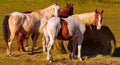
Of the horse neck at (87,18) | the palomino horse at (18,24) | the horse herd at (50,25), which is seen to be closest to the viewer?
the horse herd at (50,25)

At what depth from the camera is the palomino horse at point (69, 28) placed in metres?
11.7

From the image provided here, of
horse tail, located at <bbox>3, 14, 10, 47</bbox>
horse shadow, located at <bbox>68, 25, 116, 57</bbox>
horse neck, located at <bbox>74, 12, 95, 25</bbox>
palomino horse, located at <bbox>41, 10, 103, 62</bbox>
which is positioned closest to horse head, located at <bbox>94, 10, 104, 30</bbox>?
palomino horse, located at <bbox>41, 10, 103, 62</bbox>

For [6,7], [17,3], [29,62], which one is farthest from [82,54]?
[17,3]

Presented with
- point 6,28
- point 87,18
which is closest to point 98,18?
point 87,18

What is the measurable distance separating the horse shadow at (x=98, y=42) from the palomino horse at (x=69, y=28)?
701mm

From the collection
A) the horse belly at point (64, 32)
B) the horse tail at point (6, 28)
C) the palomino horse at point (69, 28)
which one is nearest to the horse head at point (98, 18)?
the palomino horse at point (69, 28)

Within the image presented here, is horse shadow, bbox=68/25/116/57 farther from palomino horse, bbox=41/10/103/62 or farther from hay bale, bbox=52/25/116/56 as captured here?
palomino horse, bbox=41/10/103/62

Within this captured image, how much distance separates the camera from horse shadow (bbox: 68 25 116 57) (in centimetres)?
1353

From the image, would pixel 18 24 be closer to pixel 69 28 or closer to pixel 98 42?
pixel 69 28

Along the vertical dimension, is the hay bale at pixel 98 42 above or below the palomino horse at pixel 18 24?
below

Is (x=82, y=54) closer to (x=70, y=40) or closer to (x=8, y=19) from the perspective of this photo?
(x=70, y=40)

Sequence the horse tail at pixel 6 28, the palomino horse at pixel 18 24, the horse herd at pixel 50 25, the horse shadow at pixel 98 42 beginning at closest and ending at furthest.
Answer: the horse herd at pixel 50 25 < the palomino horse at pixel 18 24 < the horse tail at pixel 6 28 < the horse shadow at pixel 98 42

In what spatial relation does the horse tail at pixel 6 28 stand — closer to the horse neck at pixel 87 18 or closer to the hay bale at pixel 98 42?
the horse neck at pixel 87 18

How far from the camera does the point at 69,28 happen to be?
12.0 meters
